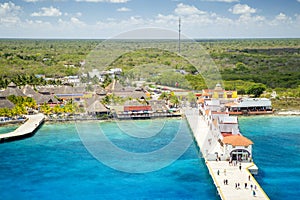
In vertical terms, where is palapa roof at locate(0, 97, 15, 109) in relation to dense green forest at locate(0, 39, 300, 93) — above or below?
below

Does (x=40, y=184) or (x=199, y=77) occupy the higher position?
(x=199, y=77)

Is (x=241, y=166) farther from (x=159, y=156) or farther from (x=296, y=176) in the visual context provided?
(x=159, y=156)

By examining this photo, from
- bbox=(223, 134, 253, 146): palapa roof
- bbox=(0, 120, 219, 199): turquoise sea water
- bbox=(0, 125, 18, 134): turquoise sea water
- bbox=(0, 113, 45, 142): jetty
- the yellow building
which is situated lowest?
bbox=(0, 120, 219, 199): turquoise sea water

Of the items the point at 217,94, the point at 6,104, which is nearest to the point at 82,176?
the point at 6,104

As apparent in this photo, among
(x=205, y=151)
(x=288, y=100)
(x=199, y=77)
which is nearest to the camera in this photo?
(x=205, y=151)

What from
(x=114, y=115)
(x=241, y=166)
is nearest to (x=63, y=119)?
(x=114, y=115)

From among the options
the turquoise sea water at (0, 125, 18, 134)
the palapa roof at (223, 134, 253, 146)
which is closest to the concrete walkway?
the palapa roof at (223, 134, 253, 146)

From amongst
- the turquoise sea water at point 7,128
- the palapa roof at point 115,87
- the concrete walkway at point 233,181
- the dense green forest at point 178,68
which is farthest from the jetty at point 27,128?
the dense green forest at point 178,68

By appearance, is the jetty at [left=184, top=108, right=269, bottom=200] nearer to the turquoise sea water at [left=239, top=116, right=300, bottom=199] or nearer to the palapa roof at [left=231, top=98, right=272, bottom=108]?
the turquoise sea water at [left=239, top=116, right=300, bottom=199]
